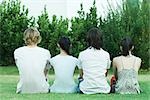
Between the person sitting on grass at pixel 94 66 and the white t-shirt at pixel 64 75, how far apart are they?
167 millimetres

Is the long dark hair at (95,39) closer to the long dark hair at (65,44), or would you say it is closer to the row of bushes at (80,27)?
the long dark hair at (65,44)

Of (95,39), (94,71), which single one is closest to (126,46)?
(95,39)

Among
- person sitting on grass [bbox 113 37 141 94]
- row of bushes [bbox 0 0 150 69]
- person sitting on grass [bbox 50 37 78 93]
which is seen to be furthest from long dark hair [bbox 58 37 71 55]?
row of bushes [bbox 0 0 150 69]

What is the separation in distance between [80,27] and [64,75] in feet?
31.0

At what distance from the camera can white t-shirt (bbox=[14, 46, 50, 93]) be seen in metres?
7.26

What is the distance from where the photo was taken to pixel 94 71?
283 inches

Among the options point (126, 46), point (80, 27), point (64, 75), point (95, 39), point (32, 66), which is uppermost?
point (95, 39)

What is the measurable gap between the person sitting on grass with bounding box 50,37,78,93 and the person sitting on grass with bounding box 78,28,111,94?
172 mm

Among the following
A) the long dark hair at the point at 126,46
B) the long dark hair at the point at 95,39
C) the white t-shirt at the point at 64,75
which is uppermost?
the long dark hair at the point at 95,39

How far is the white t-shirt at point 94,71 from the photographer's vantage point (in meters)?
7.11

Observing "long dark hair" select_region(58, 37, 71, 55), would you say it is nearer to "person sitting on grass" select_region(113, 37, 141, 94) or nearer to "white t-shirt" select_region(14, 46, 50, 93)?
"white t-shirt" select_region(14, 46, 50, 93)

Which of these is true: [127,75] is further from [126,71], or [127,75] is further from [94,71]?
[94,71]

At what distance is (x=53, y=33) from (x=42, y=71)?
9.37 meters

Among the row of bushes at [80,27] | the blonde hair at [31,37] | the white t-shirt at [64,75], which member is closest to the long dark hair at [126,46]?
the white t-shirt at [64,75]
